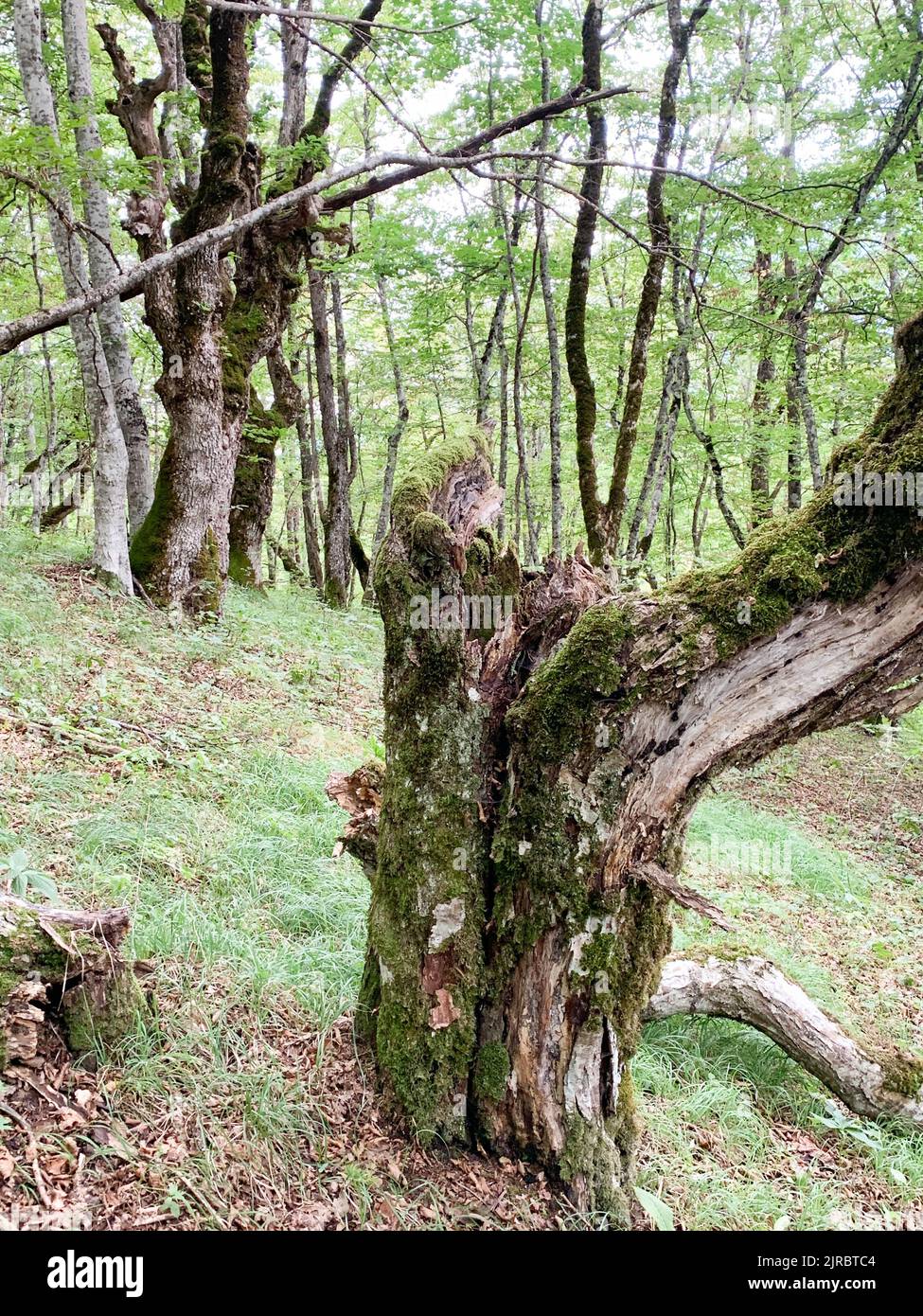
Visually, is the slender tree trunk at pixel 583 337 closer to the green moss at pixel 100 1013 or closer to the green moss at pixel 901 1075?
the green moss at pixel 901 1075

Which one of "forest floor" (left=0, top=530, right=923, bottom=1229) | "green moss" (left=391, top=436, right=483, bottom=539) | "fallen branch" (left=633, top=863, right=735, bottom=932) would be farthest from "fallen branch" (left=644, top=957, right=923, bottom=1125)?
"green moss" (left=391, top=436, right=483, bottom=539)

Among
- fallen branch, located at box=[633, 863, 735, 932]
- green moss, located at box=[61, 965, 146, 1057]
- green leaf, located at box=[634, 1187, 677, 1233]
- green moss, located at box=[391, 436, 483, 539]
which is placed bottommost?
green leaf, located at box=[634, 1187, 677, 1233]

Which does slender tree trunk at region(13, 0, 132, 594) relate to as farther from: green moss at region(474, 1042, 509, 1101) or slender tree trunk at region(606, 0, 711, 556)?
green moss at region(474, 1042, 509, 1101)

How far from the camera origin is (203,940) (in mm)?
2887

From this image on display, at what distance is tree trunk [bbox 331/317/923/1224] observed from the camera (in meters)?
1.99

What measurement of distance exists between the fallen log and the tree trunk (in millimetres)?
853

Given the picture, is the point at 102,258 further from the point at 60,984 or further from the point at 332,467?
the point at 60,984

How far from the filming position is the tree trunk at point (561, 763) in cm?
199

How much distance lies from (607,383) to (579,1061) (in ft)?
46.0

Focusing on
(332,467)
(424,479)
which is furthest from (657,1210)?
(332,467)

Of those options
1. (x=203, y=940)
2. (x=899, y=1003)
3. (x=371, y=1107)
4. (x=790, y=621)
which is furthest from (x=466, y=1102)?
(x=899, y=1003)

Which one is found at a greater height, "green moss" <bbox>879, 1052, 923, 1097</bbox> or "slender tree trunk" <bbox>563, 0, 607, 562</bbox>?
"slender tree trunk" <bbox>563, 0, 607, 562</bbox>

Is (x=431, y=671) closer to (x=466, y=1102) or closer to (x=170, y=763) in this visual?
(x=466, y=1102)

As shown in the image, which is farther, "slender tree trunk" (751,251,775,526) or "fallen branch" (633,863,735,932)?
"slender tree trunk" (751,251,775,526)
